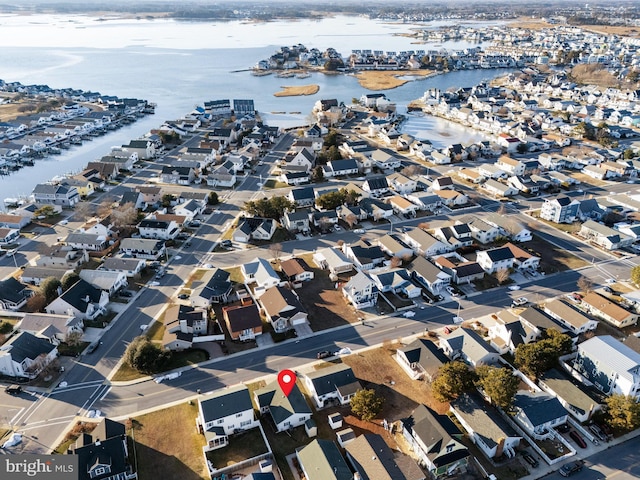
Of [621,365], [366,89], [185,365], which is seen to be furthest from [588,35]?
[185,365]

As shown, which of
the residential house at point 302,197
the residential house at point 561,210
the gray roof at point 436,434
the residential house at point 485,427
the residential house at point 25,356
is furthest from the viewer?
the residential house at point 302,197

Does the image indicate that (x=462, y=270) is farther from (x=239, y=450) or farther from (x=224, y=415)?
(x=239, y=450)

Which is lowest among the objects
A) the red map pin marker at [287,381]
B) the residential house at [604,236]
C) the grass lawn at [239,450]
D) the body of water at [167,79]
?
the grass lawn at [239,450]

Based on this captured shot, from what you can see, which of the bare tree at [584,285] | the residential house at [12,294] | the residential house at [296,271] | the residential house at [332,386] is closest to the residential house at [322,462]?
the residential house at [332,386]

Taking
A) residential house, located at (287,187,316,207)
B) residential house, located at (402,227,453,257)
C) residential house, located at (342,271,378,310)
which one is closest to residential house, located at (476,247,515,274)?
residential house, located at (402,227,453,257)

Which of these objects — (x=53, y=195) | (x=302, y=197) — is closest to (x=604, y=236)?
(x=302, y=197)

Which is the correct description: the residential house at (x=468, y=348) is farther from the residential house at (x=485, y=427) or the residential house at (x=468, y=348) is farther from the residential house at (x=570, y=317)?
the residential house at (x=570, y=317)

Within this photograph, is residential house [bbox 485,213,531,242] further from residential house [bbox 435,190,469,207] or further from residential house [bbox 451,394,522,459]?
residential house [bbox 451,394,522,459]
